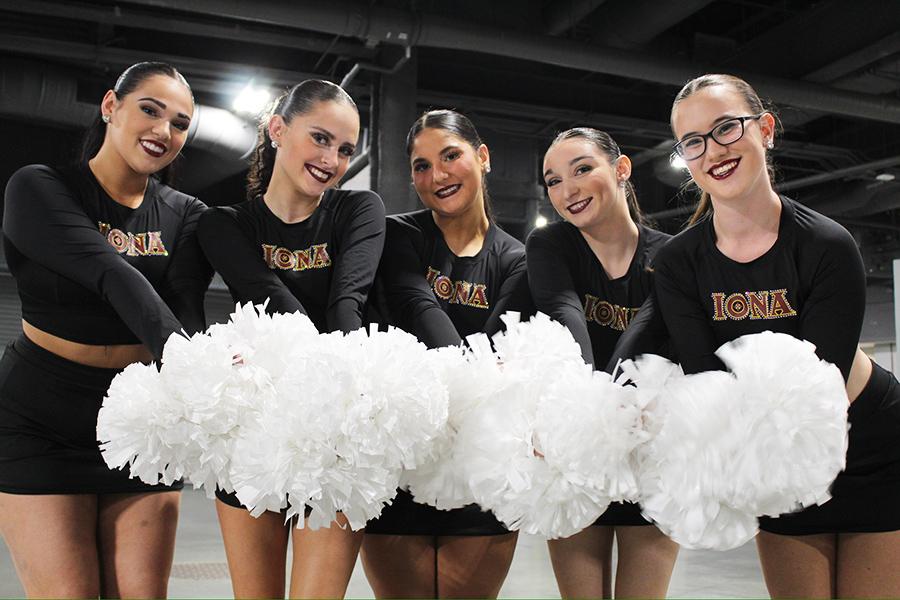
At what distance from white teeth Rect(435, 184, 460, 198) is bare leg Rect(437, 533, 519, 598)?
2.66ft

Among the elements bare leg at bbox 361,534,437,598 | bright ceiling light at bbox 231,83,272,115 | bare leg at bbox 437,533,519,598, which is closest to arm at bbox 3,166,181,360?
bare leg at bbox 361,534,437,598

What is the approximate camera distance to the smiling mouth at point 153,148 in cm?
195

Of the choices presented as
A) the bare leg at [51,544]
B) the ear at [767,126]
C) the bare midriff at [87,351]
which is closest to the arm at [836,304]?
the ear at [767,126]

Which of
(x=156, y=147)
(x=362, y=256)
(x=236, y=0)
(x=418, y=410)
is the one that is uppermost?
(x=236, y=0)

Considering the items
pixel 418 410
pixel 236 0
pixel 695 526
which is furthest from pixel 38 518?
pixel 236 0

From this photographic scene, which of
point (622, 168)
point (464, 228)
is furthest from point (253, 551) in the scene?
point (622, 168)

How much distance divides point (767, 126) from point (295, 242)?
1.01m

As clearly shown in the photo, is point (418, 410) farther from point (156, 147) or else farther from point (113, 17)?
point (113, 17)

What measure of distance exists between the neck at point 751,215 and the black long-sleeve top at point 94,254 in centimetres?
109

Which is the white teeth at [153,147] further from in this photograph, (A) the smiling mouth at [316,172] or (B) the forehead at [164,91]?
(A) the smiling mouth at [316,172]

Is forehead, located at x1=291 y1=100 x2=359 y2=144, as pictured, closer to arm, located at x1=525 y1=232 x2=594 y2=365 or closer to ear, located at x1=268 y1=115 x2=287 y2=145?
ear, located at x1=268 y1=115 x2=287 y2=145

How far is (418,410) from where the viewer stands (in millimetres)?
1302

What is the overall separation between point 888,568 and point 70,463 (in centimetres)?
169

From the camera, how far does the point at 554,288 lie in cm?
195
